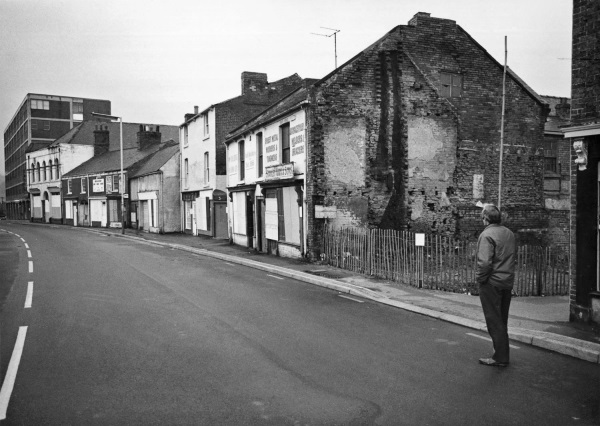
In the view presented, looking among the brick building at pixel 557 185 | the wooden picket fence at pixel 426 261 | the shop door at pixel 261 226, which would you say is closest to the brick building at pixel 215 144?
the shop door at pixel 261 226

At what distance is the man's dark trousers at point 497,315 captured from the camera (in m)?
6.71

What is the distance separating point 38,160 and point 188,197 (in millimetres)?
40088

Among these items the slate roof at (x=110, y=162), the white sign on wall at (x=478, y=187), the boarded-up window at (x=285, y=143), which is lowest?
the white sign on wall at (x=478, y=187)

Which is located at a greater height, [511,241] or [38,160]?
[38,160]

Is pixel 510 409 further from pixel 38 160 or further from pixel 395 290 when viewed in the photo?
pixel 38 160

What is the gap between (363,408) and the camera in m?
5.16

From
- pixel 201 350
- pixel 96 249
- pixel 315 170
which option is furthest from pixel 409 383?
pixel 96 249

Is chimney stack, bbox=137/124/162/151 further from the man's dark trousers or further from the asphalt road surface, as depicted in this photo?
the man's dark trousers

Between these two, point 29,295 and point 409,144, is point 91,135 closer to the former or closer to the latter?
point 409,144

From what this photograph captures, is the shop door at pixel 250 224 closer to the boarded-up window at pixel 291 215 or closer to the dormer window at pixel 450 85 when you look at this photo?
the boarded-up window at pixel 291 215

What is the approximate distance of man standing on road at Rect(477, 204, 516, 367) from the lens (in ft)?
22.1

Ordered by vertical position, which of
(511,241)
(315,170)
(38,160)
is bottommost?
(511,241)

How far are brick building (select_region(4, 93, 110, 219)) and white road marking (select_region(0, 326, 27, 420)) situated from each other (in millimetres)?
75933

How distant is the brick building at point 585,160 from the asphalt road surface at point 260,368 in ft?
6.54
